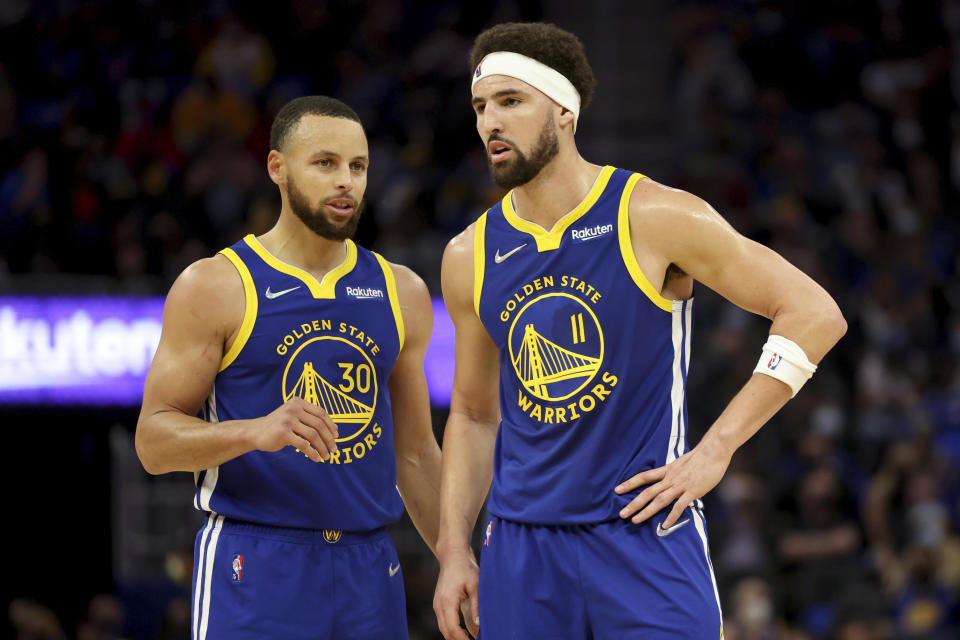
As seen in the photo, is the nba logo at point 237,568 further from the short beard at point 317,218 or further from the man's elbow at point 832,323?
the man's elbow at point 832,323

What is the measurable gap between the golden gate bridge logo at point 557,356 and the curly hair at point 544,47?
820mm

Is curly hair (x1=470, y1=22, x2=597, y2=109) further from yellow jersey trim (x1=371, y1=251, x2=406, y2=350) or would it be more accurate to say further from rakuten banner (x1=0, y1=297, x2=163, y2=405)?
Answer: rakuten banner (x1=0, y1=297, x2=163, y2=405)

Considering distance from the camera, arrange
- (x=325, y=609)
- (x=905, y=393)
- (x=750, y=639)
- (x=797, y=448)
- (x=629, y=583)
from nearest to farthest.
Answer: (x=629, y=583) < (x=325, y=609) < (x=750, y=639) < (x=797, y=448) < (x=905, y=393)

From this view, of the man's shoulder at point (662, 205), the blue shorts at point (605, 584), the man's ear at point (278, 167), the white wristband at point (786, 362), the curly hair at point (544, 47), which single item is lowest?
the blue shorts at point (605, 584)

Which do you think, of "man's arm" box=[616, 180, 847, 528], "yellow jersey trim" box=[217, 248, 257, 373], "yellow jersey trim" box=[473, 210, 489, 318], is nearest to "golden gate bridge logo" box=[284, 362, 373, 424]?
"yellow jersey trim" box=[217, 248, 257, 373]

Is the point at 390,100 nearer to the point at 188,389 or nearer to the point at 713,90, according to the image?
the point at 713,90

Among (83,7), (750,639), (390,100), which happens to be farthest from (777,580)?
(83,7)

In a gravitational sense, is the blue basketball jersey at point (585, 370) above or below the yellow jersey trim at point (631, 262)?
below

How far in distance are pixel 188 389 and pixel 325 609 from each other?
3.11 ft

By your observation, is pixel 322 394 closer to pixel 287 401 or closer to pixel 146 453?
pixel 287 401

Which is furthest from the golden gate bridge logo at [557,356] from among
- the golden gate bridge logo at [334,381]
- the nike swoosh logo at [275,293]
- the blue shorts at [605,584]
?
the nike swoosh logo at [275,293]

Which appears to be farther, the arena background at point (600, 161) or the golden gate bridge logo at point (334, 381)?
the arena background at point (600, 161)

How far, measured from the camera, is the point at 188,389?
15.6 feet

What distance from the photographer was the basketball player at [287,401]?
468 cm
